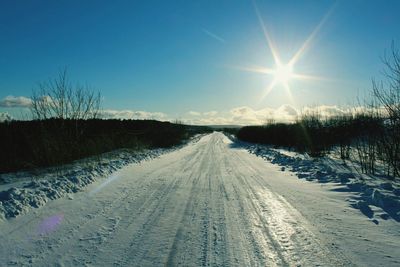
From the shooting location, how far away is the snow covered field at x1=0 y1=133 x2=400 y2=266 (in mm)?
4051

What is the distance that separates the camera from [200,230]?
5156 millimetres

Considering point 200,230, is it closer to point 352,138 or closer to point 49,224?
point 49,224

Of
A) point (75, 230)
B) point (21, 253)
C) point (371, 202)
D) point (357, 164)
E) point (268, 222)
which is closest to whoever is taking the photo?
point (21, 253)

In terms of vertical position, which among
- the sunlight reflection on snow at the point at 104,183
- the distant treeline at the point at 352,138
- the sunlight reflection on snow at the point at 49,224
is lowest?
the sunlight reflection on snow at the point at 49,224

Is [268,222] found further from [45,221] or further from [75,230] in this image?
[45,221]

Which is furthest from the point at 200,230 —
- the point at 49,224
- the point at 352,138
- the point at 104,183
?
the point at 352,138

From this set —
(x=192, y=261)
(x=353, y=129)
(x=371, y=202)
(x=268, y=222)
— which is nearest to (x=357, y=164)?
(x=353, y=129)

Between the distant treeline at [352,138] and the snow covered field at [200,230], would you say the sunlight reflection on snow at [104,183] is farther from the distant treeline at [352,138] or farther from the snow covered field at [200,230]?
the distant treeline at [352,138]

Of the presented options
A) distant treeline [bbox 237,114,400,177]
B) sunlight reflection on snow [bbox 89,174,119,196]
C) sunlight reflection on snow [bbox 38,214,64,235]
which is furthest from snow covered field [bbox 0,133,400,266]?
distant treeline [bbox 237,114,400,177]

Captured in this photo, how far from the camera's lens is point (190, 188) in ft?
29.4

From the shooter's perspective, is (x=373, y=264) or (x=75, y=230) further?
(x=75, y=230)

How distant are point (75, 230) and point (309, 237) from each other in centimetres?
383

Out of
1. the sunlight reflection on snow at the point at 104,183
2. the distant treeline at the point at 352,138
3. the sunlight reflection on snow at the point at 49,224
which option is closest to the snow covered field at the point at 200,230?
the sunlight reflection on snow at the point at 49,224

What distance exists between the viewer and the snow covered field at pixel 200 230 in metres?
4.05
